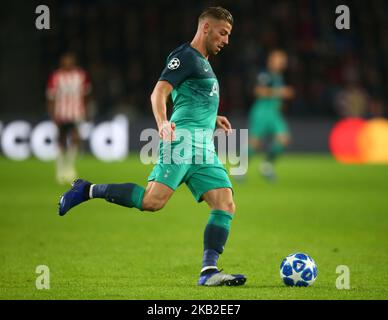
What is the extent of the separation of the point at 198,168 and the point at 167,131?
69 centimetres

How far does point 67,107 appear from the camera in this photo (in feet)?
55.6

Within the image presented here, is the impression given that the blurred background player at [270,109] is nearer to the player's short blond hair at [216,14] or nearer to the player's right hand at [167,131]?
the player's short blond hair at [216,14]

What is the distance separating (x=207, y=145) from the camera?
Answer: 701 centimetres

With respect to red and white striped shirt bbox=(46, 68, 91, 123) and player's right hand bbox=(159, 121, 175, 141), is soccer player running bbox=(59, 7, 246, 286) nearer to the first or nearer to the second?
player's right hand bbox=(159, 121, 175, 141)

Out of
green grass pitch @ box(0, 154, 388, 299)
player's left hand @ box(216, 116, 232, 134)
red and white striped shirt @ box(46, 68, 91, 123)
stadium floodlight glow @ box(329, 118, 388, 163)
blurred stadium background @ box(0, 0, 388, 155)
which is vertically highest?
blurred stadium background @ box(0, 0, 388, 155)

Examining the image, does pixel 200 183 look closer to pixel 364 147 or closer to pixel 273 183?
pixel 273 183

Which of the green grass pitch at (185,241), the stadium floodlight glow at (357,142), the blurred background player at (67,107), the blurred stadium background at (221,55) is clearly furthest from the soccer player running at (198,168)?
the blurred stadium background at (221,55)

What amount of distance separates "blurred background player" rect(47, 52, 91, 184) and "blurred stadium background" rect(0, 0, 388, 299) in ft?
1.41

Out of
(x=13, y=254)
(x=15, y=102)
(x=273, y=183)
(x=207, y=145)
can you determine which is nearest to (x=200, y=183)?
(x=207, y=145)

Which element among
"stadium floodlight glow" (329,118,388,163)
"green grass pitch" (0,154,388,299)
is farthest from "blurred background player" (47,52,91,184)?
"stadium floodlight glow" (329,118,388,163)

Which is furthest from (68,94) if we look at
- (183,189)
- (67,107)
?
(183,189)

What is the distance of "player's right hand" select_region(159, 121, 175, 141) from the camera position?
6332mm

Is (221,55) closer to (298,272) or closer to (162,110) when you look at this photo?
(298,272)

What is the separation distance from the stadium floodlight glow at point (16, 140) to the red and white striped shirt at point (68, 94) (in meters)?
4.76
